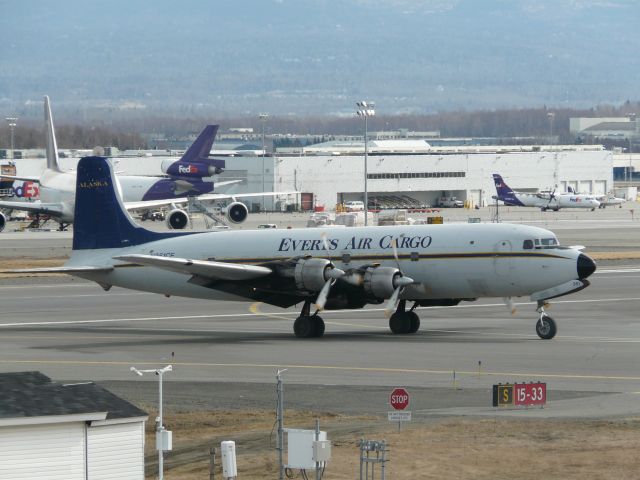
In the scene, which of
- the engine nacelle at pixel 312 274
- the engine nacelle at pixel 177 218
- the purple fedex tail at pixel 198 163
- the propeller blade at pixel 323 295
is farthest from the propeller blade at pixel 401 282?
the purple fedex tail at pixel 198 163

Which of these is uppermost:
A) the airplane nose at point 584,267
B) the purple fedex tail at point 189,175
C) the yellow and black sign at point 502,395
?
the purple fedex tail at point 189,175

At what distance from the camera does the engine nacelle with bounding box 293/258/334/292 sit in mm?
45969

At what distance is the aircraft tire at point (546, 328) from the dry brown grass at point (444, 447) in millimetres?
15278

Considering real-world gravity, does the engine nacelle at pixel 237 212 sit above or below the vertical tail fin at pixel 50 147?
below

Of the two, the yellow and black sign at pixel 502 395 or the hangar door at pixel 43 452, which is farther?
the yellow and black sign at pixel 502 395

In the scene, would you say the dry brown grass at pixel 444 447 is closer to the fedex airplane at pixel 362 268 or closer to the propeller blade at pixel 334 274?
the propeller blade at pixel 334 274

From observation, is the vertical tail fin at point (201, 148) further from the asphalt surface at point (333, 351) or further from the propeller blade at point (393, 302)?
the propeller blade at point (393, 302)

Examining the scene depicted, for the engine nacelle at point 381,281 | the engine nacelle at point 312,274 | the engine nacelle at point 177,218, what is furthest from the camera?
the engine nacelle at point 177,218

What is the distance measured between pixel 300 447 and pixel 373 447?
132cm

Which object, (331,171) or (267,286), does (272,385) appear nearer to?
(267,286)

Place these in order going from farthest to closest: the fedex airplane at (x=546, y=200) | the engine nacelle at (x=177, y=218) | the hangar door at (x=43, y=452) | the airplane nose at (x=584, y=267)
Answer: the fedex airplane at (x=546, y=200), the engine nacelle at (x=177, y=218), the airplane nose at (x=584, y=267), the hangar door at (x=43, y=452)

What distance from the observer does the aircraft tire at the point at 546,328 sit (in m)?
44.8

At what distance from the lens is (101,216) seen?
52312 mm

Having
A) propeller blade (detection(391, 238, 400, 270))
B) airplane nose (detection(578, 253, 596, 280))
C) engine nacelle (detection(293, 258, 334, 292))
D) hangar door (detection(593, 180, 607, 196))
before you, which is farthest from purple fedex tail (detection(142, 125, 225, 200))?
hangar door (detection(593, 180, 607, 196))
